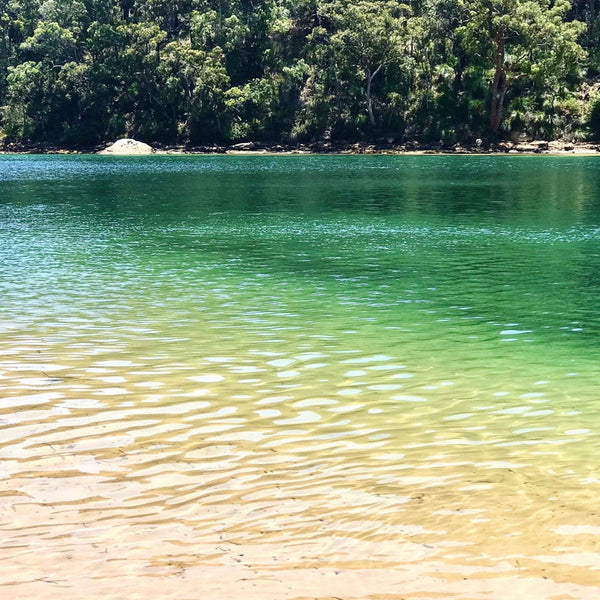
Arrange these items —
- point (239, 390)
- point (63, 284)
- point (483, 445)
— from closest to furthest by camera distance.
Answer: point (483, 445), point (239, 390), point (63, 284)

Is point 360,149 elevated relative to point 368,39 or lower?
lower

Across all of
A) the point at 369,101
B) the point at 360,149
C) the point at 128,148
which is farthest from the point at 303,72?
the point at 128,148

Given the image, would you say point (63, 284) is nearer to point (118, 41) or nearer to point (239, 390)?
point (239, 390)

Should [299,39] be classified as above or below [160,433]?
above

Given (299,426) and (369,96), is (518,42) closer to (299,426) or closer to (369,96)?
(369,96)

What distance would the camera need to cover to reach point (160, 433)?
31.6ft

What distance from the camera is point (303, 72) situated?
131750mm

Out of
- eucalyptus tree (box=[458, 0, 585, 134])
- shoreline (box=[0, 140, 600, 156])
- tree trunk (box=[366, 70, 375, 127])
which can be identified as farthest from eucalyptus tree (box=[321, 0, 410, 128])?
eucalyptus tree (box=[458, 0, 585, 134])

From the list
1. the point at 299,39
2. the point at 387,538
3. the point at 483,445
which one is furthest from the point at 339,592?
the point at 299,39

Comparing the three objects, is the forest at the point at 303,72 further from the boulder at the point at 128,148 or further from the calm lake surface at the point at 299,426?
the calm lake surface at the point at 299,426

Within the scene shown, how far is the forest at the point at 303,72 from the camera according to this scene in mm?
114250

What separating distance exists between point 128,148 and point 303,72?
30.9 metres

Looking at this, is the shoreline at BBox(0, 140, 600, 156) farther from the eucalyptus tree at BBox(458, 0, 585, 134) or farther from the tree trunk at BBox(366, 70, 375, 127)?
the eucalyptus tree at BBox(458, 0, 585, 134)

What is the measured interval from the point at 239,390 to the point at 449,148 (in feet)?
367
